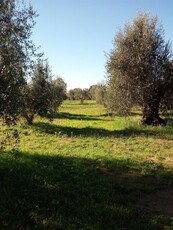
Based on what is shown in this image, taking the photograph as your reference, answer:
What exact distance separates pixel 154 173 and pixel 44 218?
23.8ft

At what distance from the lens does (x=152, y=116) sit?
32.5 m

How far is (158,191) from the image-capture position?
12.3 metres

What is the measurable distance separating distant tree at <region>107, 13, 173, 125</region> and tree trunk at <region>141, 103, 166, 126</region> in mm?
102

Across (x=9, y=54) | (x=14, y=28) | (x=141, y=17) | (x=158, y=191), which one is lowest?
(x=158, y=191)

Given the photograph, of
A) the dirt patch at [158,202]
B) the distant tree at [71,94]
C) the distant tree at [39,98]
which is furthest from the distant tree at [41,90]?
the distant tree at [71,94]

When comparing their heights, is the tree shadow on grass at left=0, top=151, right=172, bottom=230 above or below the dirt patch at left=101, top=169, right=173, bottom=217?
above

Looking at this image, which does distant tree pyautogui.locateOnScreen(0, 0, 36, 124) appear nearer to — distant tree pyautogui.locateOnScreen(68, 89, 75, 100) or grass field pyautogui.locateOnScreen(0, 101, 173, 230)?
grass field pyautogui.locateOnScreen(0, 101, 173, 230)

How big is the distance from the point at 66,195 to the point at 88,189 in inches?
43.0

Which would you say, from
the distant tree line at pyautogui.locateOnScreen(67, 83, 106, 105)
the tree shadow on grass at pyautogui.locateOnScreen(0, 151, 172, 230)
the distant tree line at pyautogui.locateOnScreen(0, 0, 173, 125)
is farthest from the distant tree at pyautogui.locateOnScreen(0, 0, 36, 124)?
the distant tree line at pyautogui.locateOnScreen(67, 83, 106, 105)

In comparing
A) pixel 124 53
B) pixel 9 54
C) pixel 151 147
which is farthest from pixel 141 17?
pixel 9 54

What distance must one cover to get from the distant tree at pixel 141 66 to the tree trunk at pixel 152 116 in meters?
0.10

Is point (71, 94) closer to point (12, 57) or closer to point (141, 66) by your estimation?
point (141, 66)

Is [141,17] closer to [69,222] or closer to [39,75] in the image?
[39,75]

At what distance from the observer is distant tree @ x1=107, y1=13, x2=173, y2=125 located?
3016 centimetres
